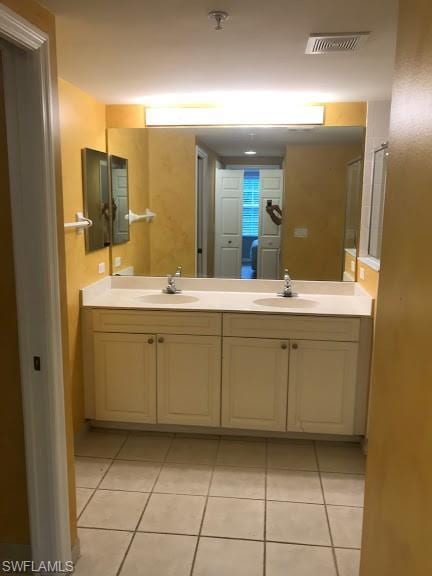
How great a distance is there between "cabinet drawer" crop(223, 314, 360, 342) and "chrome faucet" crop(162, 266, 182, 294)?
2.05ft

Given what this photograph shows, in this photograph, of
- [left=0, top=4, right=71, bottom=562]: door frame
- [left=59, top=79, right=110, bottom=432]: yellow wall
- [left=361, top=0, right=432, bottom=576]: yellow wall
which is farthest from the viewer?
[left=59, top=79, right=110, bottom=432]: yellow wall

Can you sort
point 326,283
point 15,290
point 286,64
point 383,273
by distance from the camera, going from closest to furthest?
point 383,273
point 15,290
point 286,64
point 326,283

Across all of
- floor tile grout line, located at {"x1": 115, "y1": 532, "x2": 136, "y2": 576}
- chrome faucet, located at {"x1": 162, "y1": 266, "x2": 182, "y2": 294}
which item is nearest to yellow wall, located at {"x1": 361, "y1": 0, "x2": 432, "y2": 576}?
floor tile grout line, located at {"x1": 115, "y1": 532, "x2": 136, "y2": 576}

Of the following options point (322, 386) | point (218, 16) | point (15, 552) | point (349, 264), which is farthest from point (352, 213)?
point (15, 552)

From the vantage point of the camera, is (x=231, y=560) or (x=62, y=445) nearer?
(x=62, y=445)

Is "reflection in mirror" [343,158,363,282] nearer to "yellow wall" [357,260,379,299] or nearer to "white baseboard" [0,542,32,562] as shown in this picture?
"yellow wall" [357,260,379,299]

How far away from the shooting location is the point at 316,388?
2945mm

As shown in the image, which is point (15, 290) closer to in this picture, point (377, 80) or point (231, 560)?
point (231, 560)

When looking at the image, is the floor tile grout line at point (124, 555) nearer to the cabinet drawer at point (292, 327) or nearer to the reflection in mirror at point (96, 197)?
the cabinet drawer at point (292, 327)

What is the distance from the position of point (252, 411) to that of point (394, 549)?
1.77m

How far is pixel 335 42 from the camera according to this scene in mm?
2020

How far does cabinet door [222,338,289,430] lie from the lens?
116 inches

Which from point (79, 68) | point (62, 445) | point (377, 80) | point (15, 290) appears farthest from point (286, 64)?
point (62, 445)

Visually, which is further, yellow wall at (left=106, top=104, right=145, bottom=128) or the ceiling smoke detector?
yellow wall at (left=106, top=104, right=145, bottom=128)
